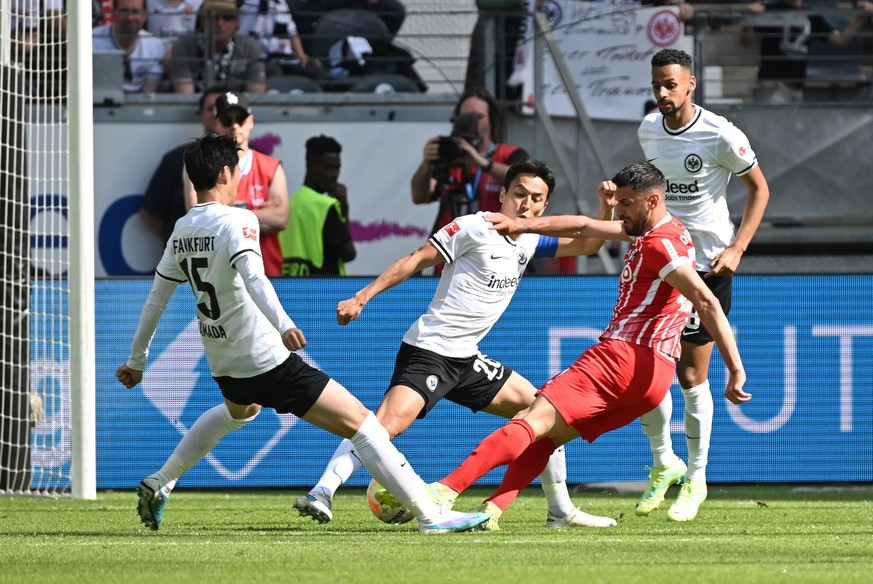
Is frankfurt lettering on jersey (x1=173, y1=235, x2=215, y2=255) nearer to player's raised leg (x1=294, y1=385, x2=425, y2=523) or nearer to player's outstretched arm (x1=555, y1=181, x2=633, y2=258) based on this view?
player's raised leg (x1=294, y1=385, x2=425, y2=523)

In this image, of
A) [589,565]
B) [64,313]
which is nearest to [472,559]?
[589,565]

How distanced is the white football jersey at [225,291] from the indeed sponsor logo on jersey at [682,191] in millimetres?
2679

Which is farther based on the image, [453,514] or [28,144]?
[28,144]

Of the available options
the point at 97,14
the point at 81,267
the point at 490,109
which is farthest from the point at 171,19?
the point at 81,267

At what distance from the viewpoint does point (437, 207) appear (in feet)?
38.7

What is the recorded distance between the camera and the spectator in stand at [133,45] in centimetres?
1242

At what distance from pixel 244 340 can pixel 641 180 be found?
217 centimetres

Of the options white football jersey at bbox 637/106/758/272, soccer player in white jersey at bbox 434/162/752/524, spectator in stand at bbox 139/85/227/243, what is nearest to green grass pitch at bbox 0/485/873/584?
soccer player in white jersey at bbox 434/162/752/524

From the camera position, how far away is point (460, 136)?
10.5m

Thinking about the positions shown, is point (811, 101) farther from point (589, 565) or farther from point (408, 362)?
point (589, 565)

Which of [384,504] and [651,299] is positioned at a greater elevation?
[651,299]

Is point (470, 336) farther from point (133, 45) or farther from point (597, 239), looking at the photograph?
point (133, 45)

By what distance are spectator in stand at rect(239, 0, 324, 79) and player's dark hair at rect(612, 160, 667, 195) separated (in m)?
5.95

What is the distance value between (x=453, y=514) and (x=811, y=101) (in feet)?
25.1
